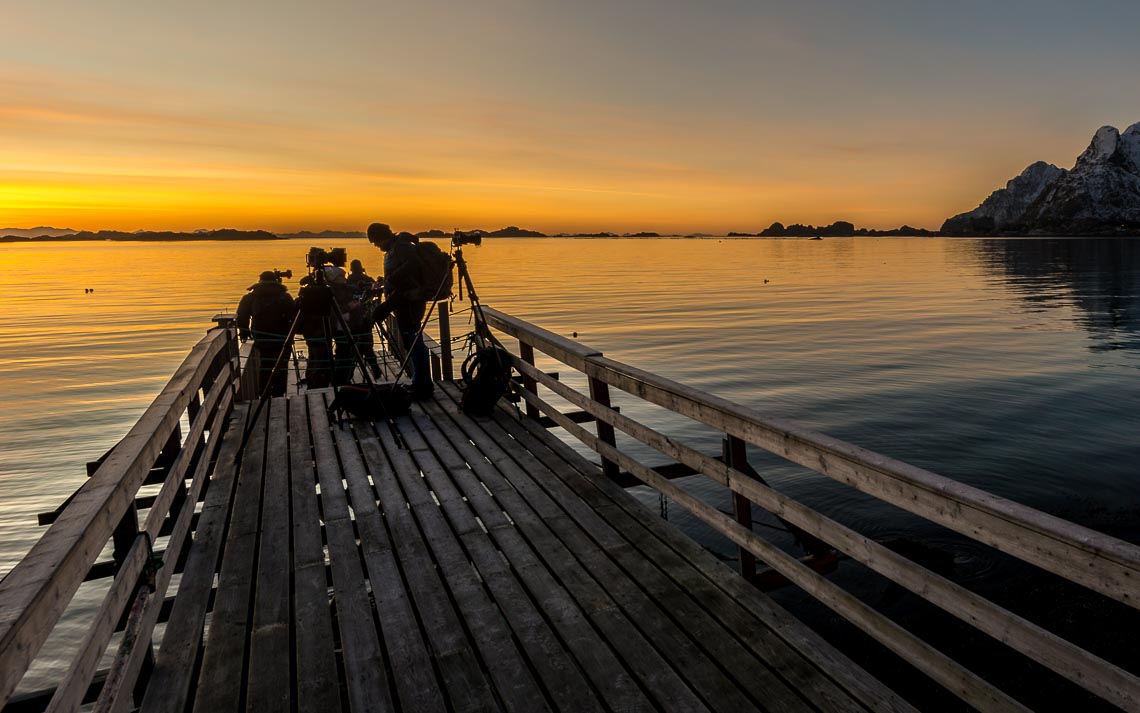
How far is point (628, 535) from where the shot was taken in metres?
4.73

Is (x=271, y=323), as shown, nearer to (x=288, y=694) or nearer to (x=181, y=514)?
(x=181, y=514)

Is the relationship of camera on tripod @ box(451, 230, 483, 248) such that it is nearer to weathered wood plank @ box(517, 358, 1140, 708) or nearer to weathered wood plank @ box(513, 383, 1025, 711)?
weathered wood plank @ box(513, 383, 1025, 711)

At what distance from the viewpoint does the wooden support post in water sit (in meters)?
5.84

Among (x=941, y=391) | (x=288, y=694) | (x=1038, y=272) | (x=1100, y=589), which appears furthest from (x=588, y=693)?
(x=1038, y=272)

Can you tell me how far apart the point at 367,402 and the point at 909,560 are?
651cm

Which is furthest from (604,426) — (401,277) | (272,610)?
(401,277)

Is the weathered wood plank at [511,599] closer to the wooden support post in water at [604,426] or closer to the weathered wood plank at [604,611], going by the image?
the weathered wood plank at [604,611]

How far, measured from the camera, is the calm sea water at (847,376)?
403 inches

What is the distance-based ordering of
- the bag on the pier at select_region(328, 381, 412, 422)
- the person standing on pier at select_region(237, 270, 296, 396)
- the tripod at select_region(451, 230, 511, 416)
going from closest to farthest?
the bag on the pier at select_region(328, 381, 412, 422), the tripod at select_region(451, 230, 511, 416), the person standing on pier at select_region(237, 270, 296, 396)

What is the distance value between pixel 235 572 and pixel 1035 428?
1465 centimetres

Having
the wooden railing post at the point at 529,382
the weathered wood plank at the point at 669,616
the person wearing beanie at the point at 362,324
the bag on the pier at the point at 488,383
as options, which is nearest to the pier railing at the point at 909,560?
the weathered wood plank at the point at 669,616

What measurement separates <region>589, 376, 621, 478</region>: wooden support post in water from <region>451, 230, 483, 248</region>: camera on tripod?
2.97 meters

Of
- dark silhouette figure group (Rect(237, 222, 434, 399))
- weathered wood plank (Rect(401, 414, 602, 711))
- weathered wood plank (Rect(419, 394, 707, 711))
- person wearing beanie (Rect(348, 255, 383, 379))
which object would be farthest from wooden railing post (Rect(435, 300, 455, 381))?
weathered wood plank (Rect(419, 394, 707, 711))

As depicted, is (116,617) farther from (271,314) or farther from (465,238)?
(271,314)
